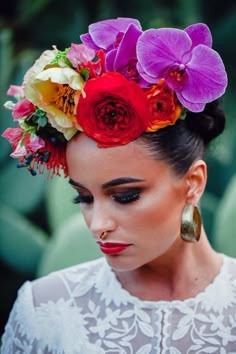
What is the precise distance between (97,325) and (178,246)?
0.94 feet

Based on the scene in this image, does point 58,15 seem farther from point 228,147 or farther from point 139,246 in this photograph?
point 139,246

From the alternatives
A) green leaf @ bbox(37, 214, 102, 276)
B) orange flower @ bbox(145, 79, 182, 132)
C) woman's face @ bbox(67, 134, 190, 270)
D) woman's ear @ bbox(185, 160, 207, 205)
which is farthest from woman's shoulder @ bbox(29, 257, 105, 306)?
green leaf @ bbox(37, 214, 102, 276)

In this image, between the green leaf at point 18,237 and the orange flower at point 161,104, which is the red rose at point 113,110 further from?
the green leaf at point 18,237

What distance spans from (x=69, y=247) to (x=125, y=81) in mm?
1491

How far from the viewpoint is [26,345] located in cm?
199

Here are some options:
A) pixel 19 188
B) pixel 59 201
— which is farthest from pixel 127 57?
pixel 19 188

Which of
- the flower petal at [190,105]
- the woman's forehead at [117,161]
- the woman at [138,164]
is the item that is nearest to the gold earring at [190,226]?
the woman at [138,164]

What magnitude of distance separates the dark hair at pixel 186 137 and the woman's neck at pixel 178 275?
23cm

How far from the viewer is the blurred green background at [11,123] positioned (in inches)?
132

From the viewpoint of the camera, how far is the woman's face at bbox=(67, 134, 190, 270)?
1.76 m

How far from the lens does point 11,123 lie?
11.1ft

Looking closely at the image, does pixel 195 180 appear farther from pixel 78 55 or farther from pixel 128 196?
pixel 78 55

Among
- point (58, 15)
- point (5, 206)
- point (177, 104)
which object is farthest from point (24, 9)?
point (177, 104)

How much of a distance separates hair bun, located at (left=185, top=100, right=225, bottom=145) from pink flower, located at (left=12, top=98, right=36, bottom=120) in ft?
1.22
